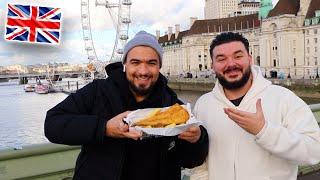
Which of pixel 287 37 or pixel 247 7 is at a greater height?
pixel 247 7

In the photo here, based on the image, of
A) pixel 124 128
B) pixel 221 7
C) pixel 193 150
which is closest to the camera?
pixel 124 128

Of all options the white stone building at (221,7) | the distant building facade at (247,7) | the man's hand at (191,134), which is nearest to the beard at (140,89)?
the man's hand at (191,134)

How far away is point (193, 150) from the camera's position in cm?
198

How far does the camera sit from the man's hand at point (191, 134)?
6.04 feet

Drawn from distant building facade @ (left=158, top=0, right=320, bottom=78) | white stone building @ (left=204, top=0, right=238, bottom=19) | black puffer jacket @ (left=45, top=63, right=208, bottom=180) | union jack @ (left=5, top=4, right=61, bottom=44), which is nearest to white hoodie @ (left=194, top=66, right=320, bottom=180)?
black puffer jacket @ (left=45, top=63, right=208, bottom=180)

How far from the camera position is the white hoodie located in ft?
6.06

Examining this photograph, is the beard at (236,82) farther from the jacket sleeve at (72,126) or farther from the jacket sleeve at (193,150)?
the jacket sleeve at (72,126)

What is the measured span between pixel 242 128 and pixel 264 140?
11cm

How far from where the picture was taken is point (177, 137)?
198cm

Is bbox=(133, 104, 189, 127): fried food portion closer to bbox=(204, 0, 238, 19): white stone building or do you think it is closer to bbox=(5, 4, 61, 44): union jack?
bbox=(5, 4, 61, 44): union jack

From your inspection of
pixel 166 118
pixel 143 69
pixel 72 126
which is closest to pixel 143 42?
pixel 143 69

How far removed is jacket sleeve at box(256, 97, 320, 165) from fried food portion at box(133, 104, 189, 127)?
32cm

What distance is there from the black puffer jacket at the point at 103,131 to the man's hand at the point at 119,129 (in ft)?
0.10

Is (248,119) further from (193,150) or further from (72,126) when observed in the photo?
(72,126)
